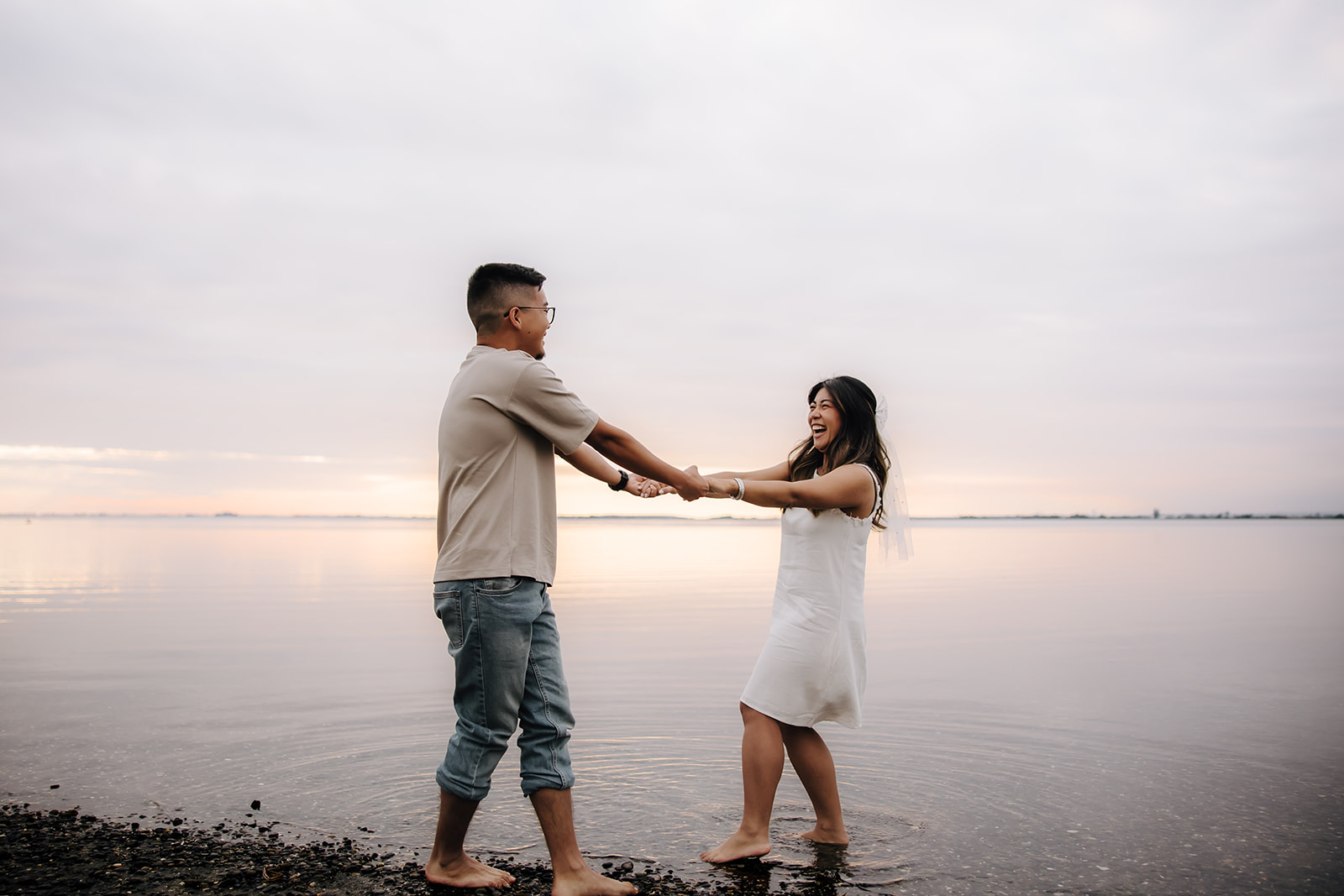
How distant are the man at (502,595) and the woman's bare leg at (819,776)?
1282 mm

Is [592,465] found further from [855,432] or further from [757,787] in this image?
[757,787]

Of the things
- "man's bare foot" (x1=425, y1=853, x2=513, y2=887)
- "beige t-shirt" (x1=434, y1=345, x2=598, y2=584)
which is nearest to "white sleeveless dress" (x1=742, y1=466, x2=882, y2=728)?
"beige t-shirt" (x1=434, y1=345, x2=598, y2=584)

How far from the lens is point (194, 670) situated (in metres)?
10.9

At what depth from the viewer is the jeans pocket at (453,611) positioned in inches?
166

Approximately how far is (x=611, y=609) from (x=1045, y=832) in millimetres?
13031

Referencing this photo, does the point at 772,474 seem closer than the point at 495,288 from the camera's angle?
No

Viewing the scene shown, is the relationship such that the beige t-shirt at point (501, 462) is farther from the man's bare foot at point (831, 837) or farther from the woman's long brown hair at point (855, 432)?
the man's bare foot at point (831, 837)

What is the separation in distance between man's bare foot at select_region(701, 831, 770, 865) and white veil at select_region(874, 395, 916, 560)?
5.66ft

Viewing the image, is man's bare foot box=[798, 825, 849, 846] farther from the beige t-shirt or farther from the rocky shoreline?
the beige t-shirt

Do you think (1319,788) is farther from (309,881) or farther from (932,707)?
(309,881)

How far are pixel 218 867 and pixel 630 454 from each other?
2726 millimetres

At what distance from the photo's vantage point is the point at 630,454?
15.3 ft

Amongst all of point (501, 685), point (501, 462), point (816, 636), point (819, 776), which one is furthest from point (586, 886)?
point (501, 462)

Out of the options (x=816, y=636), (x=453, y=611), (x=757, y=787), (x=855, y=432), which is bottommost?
(x=757, y=787)
